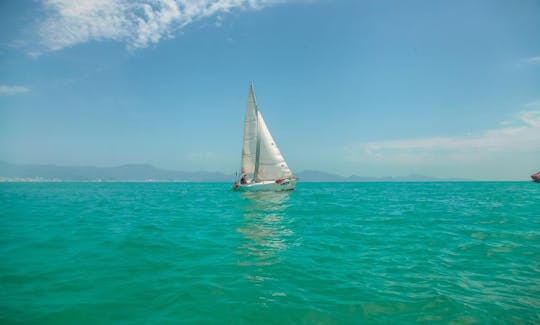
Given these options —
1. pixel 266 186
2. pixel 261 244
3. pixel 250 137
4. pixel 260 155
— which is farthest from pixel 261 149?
pixel 261 244

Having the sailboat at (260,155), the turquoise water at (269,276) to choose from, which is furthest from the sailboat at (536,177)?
the turquoise water at (269,276)

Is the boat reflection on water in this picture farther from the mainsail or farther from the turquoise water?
the mainsail

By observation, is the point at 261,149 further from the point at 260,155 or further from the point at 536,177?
the point at 536,177

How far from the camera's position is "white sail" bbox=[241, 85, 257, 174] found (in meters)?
47.2

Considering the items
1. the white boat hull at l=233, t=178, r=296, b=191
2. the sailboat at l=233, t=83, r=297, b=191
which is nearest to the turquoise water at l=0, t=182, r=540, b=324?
the white boat hull at l=233, t=178, r=296, b=191

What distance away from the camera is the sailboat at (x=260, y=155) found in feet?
154

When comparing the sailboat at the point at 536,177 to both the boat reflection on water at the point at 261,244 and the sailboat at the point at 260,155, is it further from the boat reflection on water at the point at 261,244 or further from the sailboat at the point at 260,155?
the boat reflection on water at the point at 261,244

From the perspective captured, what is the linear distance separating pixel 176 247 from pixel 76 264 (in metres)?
3.34

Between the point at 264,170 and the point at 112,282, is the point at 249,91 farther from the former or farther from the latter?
the point at 112,282

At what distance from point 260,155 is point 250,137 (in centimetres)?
350

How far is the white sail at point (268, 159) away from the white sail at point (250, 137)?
2.97ft

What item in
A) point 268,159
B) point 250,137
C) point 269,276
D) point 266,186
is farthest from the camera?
point 250,137

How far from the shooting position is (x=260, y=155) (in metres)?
47.3

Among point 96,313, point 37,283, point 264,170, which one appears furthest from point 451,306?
point 264,170
